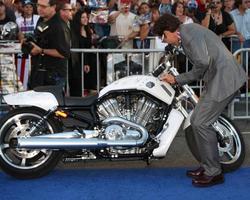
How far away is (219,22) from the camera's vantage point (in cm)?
1145

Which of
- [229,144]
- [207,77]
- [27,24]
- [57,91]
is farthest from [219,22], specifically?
[57,91]

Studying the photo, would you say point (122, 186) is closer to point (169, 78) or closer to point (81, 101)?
point (81, 101)

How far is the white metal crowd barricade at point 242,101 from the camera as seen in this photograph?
29.9 feet

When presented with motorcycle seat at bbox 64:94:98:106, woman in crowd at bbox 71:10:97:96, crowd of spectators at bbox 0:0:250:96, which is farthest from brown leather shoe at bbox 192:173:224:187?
crowd of spectators at bbox 0:0:250:96

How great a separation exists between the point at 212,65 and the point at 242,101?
3408 millimetres

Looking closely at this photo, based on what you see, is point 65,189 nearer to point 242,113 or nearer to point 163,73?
point 163,73

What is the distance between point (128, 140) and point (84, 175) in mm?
761

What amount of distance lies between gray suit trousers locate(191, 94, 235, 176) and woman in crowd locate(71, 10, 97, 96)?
3.11 meters

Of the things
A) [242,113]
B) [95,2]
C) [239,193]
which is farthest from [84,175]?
[95,2]

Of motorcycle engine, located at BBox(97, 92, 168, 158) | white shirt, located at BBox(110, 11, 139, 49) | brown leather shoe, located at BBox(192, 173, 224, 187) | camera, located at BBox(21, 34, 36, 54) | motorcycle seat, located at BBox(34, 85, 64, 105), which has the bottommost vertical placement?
brown leather shoe, located at BBox(192, 173, 224, 187)

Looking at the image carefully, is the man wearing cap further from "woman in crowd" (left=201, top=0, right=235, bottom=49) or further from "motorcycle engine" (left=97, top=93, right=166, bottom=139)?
"motorcycle engine" (left=97, top=93, right=166, bottom=139)

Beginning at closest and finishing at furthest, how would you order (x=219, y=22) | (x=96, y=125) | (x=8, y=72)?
(x=96, y=125) < (x=8, y=72) < (x=219, y=22)

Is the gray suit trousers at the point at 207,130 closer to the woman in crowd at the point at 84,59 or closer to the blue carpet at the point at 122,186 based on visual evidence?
the blue carpet at the point at 122,186

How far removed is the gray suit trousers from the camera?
20.5ft
